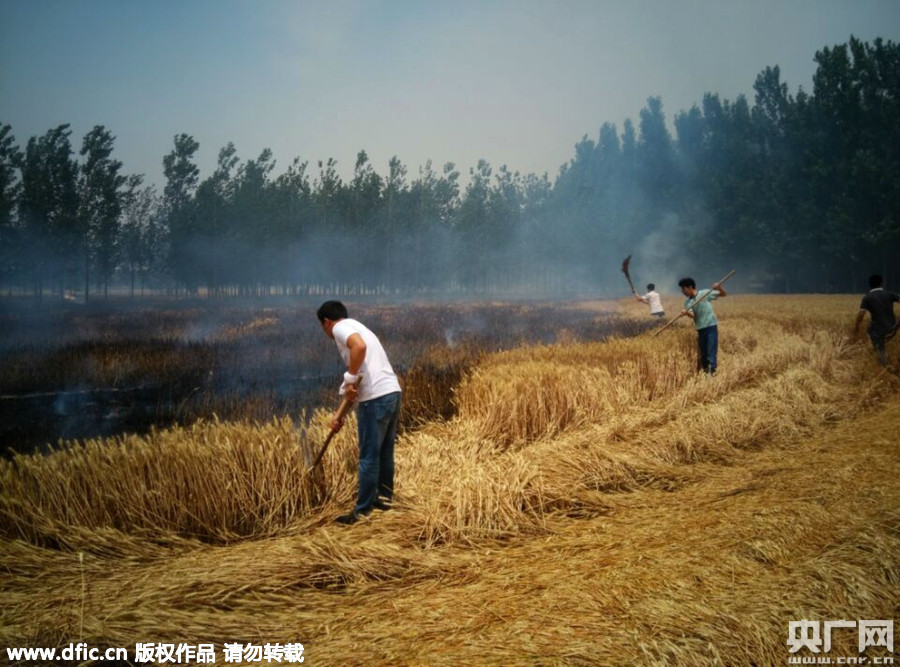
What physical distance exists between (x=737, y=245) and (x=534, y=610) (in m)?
41.6

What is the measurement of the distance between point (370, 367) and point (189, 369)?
7.76 meters

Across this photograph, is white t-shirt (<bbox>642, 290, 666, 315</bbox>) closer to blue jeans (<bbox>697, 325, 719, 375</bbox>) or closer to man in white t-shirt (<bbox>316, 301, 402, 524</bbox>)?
blue jeans (<bbox>697, 325, 719, 375</bbox>)

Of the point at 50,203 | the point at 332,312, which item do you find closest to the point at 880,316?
the point at 332,312

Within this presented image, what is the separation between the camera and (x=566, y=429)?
6648mm

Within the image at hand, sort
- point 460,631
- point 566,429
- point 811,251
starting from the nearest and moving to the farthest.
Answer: point 460,631 → point 566,429 → point 811,251

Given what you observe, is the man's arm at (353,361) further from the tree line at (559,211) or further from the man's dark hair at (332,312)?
the tree line at (559,211)

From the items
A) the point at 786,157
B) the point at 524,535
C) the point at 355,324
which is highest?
the point at 786,157

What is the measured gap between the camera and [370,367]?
179 inches

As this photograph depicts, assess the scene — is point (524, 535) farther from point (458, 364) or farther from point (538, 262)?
point (538, 262)

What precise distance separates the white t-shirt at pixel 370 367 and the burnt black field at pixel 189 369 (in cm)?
154

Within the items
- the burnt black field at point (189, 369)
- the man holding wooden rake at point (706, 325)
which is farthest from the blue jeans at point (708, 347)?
the burnt black field at point (189, 369)

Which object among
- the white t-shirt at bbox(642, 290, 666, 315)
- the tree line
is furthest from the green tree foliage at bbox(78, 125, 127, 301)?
the white t-shirt at bbox(642, 290, 666, 315)

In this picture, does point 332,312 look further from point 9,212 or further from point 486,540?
point 9,212

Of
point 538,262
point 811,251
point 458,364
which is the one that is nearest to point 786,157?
point 811,251
